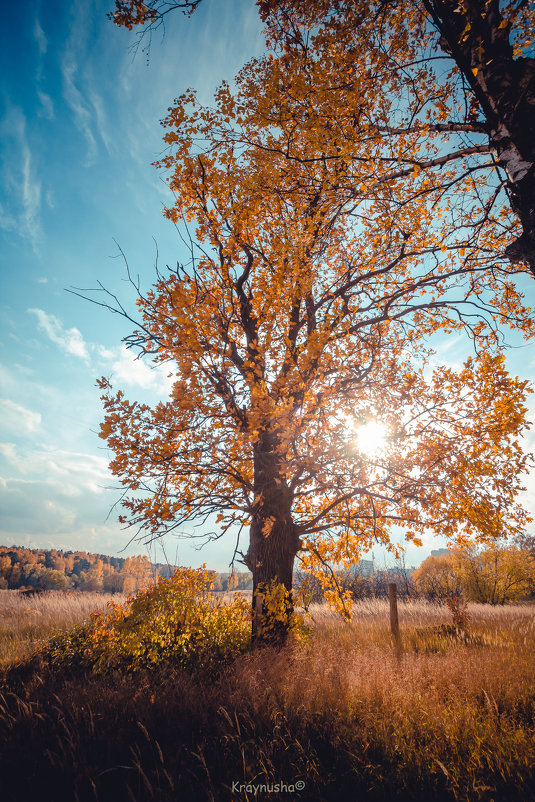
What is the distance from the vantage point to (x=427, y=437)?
5.19 meters

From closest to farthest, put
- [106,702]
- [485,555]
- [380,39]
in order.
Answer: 1. [106,702]
2. [380,39]
3. [485,555]

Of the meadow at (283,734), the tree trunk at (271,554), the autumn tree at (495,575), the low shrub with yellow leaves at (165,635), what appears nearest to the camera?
the meadow at (283,734)

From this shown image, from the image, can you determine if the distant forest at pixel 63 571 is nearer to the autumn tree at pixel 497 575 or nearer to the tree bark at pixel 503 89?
the autumn tree at pixel 497 575

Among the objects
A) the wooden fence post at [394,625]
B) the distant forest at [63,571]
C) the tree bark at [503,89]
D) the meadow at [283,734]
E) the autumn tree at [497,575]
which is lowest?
the distant forest at [63,571]

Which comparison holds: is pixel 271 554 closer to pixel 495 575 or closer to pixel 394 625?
pixel 394 625

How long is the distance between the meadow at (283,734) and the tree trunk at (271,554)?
45cm

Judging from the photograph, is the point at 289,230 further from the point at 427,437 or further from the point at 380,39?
the point at 427,437

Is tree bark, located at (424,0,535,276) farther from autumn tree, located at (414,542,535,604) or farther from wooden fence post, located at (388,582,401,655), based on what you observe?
autumn tree, located at (414,542,535,604)

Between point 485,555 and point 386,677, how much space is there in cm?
2235

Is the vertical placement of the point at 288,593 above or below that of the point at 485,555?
above

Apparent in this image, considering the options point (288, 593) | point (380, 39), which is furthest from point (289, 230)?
point (288, 593)

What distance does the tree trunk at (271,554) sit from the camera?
4.99 metres

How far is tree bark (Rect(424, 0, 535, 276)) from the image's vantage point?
2670mm

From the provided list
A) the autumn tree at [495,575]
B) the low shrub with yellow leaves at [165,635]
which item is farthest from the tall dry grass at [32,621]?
the autumn tree at [495,575]
